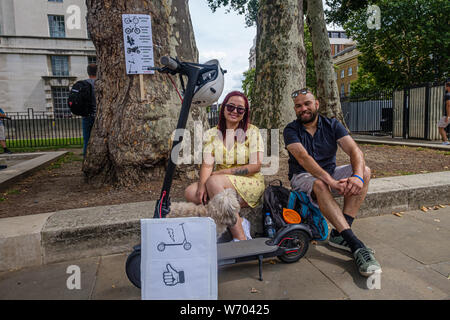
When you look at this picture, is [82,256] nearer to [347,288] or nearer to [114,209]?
[114,209]

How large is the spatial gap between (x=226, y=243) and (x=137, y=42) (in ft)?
9.89

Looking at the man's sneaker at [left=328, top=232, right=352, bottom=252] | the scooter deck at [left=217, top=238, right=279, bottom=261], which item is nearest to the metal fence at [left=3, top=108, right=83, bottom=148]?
the scooter deck at [left=217, top=238, right=279, bottom=261]

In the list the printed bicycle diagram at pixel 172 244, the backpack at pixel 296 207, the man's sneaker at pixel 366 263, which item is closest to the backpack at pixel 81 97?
the backpack at pixel 296 207

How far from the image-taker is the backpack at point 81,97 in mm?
5398

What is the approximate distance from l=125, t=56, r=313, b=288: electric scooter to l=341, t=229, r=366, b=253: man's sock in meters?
0.30

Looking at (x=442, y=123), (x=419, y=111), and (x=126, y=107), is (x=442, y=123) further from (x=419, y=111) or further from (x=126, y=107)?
(x=126, y=107)

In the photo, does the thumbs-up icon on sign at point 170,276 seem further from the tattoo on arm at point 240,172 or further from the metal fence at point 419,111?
the metal fence at point 419,111

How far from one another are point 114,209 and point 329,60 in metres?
9.61

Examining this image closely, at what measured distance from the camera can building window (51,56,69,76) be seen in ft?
89.7

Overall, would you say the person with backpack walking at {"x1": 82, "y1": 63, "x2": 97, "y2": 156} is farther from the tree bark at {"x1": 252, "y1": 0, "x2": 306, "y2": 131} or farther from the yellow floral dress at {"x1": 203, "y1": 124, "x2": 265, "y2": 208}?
Answer: the yellow floral dress at {"x1": 203, "y1": 124, "x2": 265, "y2": 208}

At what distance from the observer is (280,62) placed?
652 cm

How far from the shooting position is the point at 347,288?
87.0 inches

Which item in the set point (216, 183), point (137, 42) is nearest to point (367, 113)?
point (137, 42)
